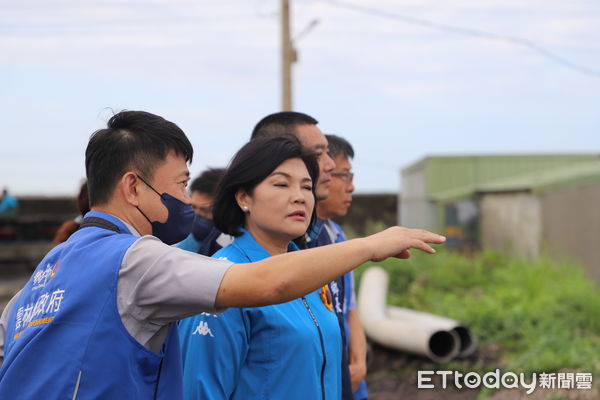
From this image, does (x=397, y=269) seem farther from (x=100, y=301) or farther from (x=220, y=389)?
(x=100, y=301)

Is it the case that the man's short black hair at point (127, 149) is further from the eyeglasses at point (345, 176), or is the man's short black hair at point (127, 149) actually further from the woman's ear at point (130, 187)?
the eyeglasses at point (345, 176)

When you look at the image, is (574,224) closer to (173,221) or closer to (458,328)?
(458,328)

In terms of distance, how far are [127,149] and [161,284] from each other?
0.52 meters

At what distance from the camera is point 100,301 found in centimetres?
188

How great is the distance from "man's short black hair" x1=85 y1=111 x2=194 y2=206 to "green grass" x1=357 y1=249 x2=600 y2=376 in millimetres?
5864

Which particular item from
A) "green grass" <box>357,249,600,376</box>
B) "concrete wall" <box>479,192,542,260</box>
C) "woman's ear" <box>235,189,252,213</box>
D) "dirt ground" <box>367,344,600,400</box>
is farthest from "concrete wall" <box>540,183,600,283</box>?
"woman's ear" <box>235,189,252,213</box>

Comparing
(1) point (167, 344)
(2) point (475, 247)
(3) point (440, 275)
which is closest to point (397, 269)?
(3) point (440, 275)

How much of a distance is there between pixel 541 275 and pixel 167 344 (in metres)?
11.4

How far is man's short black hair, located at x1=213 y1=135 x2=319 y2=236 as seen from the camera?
289cm

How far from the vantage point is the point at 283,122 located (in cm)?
398

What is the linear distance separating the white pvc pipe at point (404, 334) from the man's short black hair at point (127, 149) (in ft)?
21.5

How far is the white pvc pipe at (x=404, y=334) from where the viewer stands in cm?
839

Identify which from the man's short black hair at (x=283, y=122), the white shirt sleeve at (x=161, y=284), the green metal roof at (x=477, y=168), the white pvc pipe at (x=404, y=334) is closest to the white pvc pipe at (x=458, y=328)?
the white pvc pipe at (x=404, y=334)

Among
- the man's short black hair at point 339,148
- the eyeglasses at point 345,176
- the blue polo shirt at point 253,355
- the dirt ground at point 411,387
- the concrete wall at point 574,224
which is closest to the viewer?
the blue polo shirt at point 253,355
